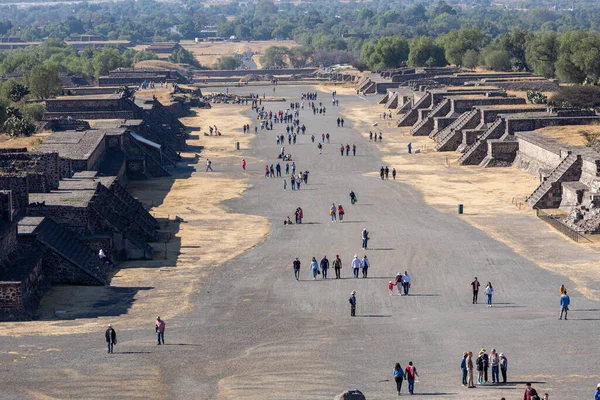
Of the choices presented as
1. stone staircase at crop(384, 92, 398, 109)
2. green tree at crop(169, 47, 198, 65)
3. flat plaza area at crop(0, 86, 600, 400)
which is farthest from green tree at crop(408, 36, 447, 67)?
flat plaza area at crop(0, 86, 600, 400)

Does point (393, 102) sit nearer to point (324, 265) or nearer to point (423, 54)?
point (423, 54)

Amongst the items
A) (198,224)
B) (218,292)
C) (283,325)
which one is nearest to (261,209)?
(198,224)

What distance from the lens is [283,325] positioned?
114 feet

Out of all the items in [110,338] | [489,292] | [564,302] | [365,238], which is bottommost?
[365,238]

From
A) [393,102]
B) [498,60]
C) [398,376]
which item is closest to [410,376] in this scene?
[398,376]

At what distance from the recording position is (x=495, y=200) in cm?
5744

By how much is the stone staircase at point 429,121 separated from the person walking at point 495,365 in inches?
2343

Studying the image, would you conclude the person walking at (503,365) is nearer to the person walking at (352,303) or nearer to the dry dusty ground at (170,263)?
the person walking at (352,303)

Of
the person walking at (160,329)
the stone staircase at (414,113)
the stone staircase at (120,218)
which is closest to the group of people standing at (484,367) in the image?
the person walking at (160,329)

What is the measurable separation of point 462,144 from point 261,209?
80.7 feet

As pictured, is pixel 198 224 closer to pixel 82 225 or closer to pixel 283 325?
pixel 82 225

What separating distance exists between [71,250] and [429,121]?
50.7 meters

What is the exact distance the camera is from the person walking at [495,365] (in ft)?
95.4

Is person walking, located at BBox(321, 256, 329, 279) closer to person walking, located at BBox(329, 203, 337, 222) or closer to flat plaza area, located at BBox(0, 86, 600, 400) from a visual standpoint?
flat plaza area, located at BBox(0, 86, 600, 400)
